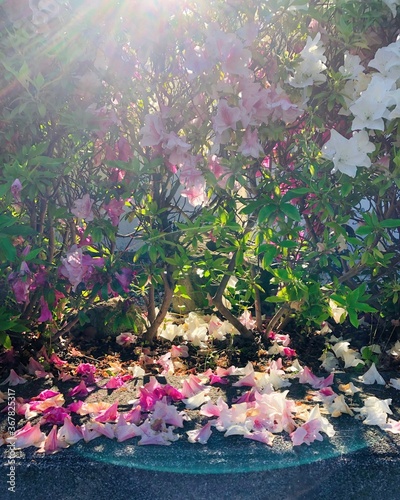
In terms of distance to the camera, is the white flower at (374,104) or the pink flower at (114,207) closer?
the white flower at (374,104)

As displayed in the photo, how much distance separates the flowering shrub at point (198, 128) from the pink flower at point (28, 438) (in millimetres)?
510

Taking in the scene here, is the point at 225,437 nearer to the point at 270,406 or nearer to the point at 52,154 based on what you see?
the point at 270,406

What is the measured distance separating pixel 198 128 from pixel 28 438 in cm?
151

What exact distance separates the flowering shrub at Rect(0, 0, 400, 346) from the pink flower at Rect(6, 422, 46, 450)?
0.51 m

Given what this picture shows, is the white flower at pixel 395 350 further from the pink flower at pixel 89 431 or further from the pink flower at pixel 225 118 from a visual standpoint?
the pink flower at pixel 89 431

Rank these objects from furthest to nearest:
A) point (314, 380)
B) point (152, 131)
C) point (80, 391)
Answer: point (314, 380)
point (80, 391)
point (152, 131)

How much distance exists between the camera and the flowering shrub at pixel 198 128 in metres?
2.44

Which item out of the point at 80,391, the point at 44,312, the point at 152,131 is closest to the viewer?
the point at 152,131

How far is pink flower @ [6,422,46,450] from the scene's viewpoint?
2.20 meters

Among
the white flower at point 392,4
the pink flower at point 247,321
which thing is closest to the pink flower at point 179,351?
the pink flower at point 247,321

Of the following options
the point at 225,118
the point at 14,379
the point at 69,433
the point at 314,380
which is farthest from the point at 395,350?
the point at 14,379

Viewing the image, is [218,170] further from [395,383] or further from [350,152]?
[395,383]

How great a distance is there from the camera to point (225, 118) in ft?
8.11

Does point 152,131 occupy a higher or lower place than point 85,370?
higher
